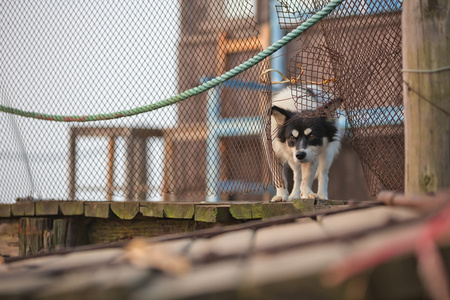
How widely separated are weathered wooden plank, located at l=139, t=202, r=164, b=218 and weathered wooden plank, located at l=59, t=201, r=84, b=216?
2.27ft

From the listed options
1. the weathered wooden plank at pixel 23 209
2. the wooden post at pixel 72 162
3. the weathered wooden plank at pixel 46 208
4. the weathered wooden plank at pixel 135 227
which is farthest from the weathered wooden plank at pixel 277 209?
the wooden post at pixel 72 162

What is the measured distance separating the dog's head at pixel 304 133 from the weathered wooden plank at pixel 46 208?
2.15 meters

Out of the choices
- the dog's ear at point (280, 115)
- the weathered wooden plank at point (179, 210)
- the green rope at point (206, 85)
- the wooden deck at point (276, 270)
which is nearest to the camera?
the wooden deck at point (276, 270)

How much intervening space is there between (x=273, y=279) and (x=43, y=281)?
0.63 m

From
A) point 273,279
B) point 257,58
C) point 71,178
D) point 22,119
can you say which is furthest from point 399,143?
point 71,178

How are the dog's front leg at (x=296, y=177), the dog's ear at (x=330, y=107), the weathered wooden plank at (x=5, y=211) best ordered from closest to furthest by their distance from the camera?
the dog's ear at (x=330, y=107)
the dog's front leg at (x=296, y=177)
the weathered wooden plank at (x=5, y=211)

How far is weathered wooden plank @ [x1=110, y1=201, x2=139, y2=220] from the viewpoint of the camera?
15.8 feet

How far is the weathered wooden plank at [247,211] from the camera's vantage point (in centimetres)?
418

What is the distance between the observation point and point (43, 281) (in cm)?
154

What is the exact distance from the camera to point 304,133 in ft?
16.7

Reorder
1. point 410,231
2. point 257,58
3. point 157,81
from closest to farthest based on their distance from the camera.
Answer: point 410,231 < point 257,58 < point 157,81

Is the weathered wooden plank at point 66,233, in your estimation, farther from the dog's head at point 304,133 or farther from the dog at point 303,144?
the dog's head at point 304,133

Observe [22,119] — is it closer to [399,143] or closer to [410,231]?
[399,143]

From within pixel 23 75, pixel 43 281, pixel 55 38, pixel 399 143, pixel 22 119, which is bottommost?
pixel 43 281
